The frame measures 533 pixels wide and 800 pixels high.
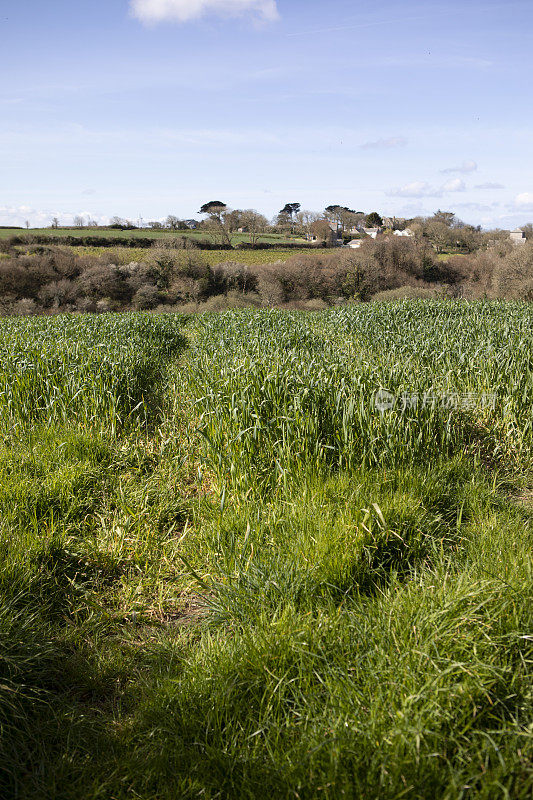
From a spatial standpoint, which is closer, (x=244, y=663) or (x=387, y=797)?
(x=387, y=797)

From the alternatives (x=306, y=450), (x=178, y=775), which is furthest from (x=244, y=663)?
(x=306, y=450)

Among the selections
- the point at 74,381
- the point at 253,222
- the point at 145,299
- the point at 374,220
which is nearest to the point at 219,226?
the point at 253,222

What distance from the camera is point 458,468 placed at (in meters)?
4.28

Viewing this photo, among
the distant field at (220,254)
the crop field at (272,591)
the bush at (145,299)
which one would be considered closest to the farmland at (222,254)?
the distant field at (220,254)

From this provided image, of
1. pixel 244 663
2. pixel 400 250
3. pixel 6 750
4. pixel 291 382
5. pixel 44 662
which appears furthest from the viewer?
pixel 400 250

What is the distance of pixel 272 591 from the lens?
8.66ft

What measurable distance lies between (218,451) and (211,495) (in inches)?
16.8

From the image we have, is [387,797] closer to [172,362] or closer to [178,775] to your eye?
[178,775]

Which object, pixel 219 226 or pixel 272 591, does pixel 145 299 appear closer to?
pixel 219 226

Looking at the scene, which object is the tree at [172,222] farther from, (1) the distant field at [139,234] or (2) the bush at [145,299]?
(2) the bush at [145,299]

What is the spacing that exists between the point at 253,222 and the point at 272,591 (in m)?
60.3

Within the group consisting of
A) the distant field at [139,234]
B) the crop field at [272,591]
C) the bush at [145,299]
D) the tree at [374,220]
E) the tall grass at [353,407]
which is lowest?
the crop field at [272,591]

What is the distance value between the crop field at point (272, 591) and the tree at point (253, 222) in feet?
180

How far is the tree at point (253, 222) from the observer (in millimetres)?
57719
